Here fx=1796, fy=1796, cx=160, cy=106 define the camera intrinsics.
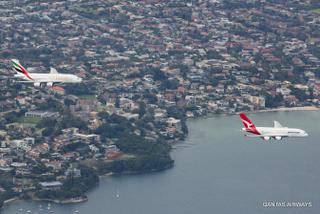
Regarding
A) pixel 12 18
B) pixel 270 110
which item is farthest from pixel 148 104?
pixel 12 18

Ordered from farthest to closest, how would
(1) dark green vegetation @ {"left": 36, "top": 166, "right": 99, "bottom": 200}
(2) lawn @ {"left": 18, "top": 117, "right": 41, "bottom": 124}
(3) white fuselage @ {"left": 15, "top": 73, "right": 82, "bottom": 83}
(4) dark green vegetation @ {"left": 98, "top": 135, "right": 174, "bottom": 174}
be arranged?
(2) lawn @ {"left": 18, "top": 117, "right": 41, "bottom": 124}
(4) dark green vegetation @ {"left": 98, "top": 135, "right": 174, "bottom": 174}
(3) white fuselage @ {"left": 15, "top": 73, "right": 82, "bottom": 83}
(1) dark green vegetation @ {"left": 36, "top": 166, "right": 99, "bottom": 200}

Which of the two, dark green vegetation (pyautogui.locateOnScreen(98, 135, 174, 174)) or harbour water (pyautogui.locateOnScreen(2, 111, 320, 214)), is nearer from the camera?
harbour water (pyautogui.locateOnScreen(2, 111, 320, 214))

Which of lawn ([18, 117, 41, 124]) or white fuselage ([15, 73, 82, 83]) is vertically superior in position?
white fuselage ([15, 73, 82, 83])

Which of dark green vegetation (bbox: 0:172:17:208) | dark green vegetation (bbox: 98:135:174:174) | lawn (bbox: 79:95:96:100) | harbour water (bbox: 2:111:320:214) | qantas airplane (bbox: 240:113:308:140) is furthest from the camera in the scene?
lawn (bbox: 79:95:96:100)

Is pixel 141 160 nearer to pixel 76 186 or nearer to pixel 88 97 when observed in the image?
pixel 76 186

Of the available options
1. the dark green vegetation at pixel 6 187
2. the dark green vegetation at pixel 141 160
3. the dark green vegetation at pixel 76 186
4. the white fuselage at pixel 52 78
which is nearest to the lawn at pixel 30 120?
the dark green vegetation at pixel 141 160

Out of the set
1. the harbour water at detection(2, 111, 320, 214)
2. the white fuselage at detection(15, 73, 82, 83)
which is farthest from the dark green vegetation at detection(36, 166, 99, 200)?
the white fuselage at detection(15, 73, 82, 83)

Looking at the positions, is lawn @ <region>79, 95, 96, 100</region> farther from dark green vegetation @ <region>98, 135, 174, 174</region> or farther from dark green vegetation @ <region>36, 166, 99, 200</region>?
dark green vegetation @ <region>36, 166, 99, 200</region>

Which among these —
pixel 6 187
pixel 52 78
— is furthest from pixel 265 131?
pixel 52 78

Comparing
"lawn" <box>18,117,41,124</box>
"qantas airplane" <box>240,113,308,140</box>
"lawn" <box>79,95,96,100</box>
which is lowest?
"lawn" <box>18,117,41,124</box>
